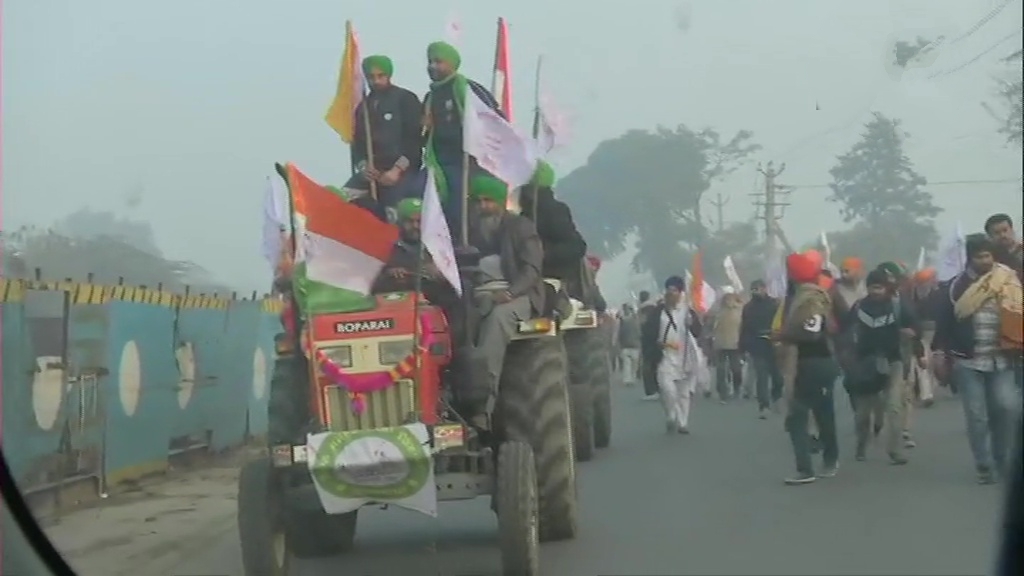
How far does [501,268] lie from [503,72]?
0.81 m

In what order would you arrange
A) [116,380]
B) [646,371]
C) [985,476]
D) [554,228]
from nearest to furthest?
[985,476], [554,228], [646,371], [116,380]

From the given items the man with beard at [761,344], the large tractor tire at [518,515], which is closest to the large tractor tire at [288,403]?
the large tractor tire at [518,515]

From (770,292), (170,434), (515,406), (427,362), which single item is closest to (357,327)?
(427,362)

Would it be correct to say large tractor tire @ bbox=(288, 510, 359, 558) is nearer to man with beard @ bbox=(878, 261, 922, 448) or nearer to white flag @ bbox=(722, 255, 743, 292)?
white flag @ bbox=(722, 255, 743, 292)

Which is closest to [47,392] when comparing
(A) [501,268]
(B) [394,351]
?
(B) [394,351]

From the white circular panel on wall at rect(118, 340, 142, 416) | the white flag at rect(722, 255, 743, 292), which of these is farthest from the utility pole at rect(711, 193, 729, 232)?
the white circular panel on wall at rect(118, 340, 142, 416)

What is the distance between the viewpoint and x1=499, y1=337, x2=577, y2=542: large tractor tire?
6.05 meters

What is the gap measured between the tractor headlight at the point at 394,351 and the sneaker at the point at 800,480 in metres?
1.58

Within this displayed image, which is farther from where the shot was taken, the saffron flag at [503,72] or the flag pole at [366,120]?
the flag pole at [366,120]

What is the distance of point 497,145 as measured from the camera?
17.8ft

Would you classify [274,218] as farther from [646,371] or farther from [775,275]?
[775,275]

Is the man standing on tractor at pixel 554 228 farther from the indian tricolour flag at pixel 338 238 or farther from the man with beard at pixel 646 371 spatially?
the indian tricolour flag at pixel 338 238

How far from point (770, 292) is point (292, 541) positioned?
7.62 feet

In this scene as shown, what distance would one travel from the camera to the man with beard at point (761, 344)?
493 centimetres
